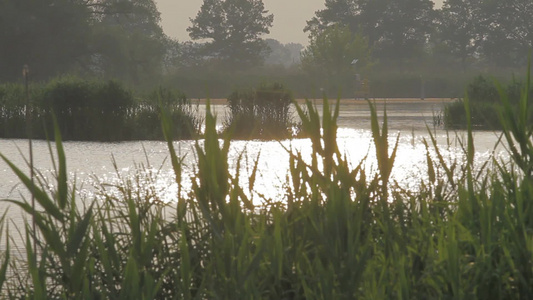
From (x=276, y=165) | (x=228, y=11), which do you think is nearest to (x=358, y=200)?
(x=276, y=165)

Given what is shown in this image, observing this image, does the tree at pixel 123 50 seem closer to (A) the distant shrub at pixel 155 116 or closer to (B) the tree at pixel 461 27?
(A) the distant shrub at pixel 155 116

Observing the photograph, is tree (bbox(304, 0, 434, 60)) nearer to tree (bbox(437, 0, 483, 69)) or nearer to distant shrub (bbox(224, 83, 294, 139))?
tree (bbox(437, 0, 483, 69))

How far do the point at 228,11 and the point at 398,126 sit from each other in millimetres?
72688

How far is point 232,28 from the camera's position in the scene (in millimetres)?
98562

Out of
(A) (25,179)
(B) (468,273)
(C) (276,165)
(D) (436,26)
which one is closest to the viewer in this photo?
(A) (25,179)

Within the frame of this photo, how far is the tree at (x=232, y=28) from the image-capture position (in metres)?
95.6

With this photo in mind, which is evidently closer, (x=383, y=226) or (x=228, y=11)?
(x=383, y=226)

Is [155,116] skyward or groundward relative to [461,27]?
groundward

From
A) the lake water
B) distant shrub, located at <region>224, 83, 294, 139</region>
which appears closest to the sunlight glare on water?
the lake water

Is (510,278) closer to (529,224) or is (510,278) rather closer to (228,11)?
(529,224)

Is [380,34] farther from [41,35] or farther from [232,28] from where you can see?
[41,35]

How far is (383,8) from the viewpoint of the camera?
99312 millimetres

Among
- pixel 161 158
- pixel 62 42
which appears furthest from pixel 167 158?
pixel 62 42

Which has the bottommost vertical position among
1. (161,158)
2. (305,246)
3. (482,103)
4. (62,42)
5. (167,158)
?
(161,158)
